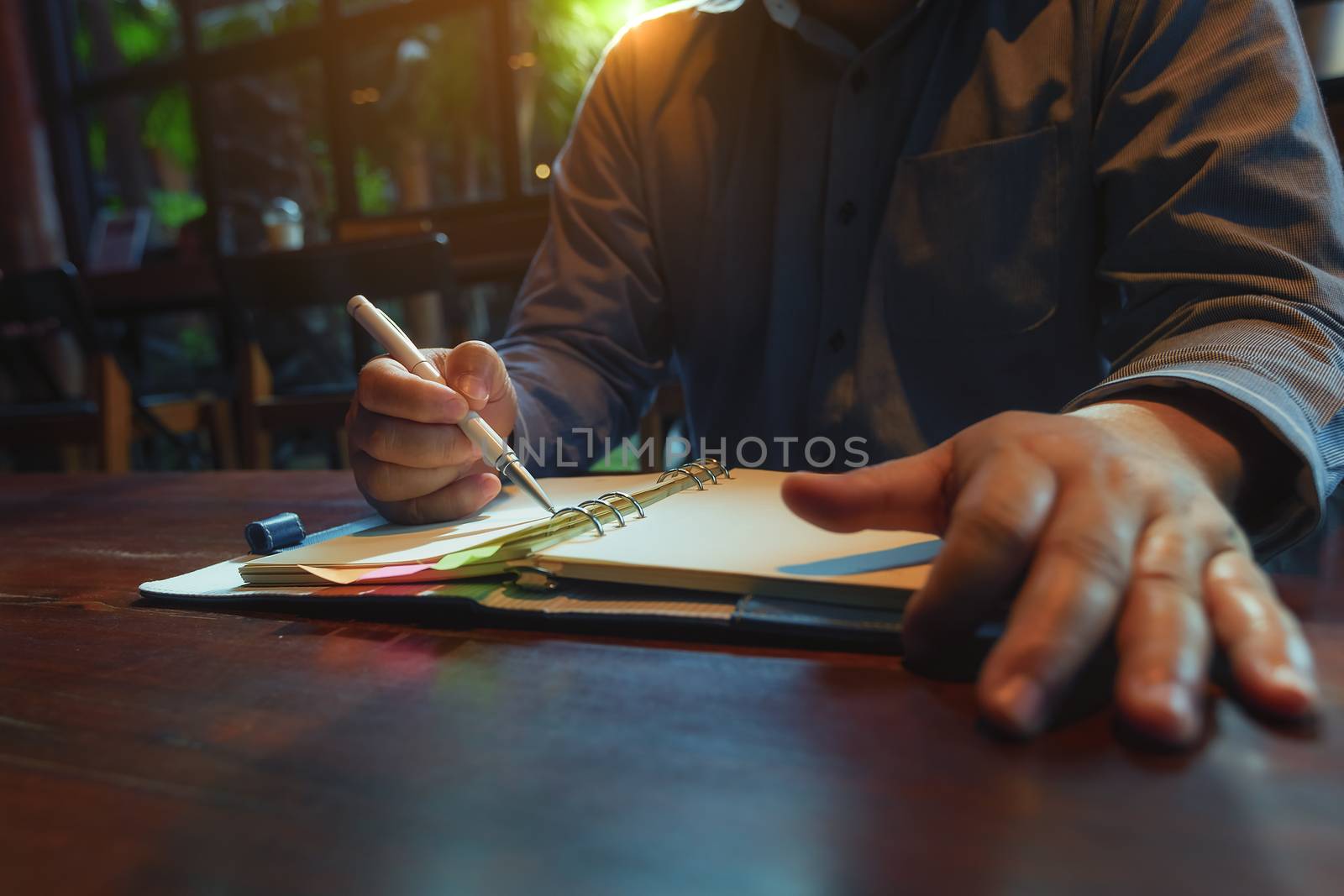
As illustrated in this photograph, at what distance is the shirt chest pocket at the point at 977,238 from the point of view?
30.6 inches

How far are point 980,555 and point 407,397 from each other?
1.31 ft

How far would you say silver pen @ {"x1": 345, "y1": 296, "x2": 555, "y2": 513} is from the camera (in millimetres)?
535

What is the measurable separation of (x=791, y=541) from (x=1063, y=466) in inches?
5.4

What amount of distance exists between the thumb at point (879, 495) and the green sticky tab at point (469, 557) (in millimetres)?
154

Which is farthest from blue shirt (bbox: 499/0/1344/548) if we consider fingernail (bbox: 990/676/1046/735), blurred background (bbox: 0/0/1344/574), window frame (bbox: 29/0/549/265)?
window frame (bbox: 29/0/549/265)

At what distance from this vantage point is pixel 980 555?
0.27 m

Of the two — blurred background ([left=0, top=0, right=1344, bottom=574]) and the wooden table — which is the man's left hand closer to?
the wooden table

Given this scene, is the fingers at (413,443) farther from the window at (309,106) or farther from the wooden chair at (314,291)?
the window at (309,106)

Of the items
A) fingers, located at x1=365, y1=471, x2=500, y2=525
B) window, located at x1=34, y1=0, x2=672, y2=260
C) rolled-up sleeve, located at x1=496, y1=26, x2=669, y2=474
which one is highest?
window, located at x1=34, y1=0, x2=672, y2=260

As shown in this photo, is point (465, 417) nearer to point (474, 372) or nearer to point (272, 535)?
point (474, 372)

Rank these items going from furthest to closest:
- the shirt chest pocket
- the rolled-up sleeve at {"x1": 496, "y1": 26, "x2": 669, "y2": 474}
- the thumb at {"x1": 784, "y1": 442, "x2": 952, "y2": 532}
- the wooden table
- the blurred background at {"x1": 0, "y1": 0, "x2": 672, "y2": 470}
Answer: the blurred background at {"x1": 0, "y1": 0, "x2": 672, "y2": 470} < the rolled-up sleeve at {"x1": 496, "y1": 26, "x2": 669, "y2": 474} < the shirt chest pocket < the thumb at {"x1": 784, "y1": 442, "x2": 952, "y2": 532} < the wooden table

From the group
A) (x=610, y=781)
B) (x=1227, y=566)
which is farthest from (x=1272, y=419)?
(x=610, y=781)

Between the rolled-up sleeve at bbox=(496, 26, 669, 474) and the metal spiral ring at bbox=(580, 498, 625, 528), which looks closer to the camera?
the metal spiral ring at bbox=(580, 498, 625, 528)

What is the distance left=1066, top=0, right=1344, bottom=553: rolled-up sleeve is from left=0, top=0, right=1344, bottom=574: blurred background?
128 centimetres
